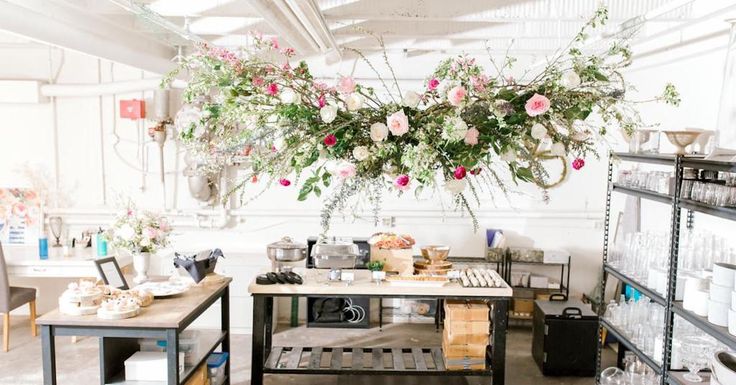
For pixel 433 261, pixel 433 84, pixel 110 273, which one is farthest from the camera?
pixel 433 261

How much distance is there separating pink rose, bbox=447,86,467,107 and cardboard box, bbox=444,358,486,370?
8.97ft

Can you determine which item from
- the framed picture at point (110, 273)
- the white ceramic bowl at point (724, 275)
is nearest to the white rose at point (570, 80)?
the white ceramic bowl at point (724, 275)

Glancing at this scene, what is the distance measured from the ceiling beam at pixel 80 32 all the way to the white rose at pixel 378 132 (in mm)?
2505

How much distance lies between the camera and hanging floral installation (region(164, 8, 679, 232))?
7.18 ft

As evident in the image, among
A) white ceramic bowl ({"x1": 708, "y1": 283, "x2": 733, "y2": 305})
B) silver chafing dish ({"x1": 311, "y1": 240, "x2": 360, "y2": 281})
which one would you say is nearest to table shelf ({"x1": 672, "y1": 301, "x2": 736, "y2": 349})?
white ceramic bowl ({"x1": 708, "y1": 283, "x2": 733, "y2": 305})

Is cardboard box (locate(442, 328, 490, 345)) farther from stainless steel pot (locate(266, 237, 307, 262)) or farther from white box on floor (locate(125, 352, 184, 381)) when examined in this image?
white box on floor (locate(125, 352, 184, 381))

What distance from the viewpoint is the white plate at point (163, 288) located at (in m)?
3.71

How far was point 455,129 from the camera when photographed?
211 centimetres

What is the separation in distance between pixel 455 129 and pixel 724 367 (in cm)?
174

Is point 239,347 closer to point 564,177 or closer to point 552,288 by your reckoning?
point 552,288

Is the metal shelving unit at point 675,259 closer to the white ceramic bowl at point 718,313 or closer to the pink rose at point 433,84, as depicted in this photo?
the white ceramic bowl at point 718,313

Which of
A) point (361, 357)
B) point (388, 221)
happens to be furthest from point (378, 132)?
point (388, 221)

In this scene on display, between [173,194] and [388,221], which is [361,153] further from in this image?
[173,194]

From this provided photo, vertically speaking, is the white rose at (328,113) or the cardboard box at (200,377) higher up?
the white rose at (328,113)
